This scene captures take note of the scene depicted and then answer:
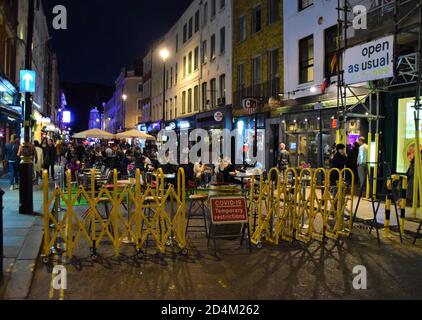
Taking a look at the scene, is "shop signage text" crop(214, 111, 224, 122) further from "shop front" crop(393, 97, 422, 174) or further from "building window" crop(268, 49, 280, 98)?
"shop front" crop(393, 97, 422, 174)

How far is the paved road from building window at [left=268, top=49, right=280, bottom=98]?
14.5 metres

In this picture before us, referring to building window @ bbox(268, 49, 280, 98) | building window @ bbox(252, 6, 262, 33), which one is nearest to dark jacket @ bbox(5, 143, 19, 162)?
building window @ bbox(268, 49, 280, 98)

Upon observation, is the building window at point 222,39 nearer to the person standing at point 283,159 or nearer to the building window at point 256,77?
the building window at point 256,77

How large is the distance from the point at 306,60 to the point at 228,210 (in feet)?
44.3

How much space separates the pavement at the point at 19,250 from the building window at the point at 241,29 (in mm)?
17093

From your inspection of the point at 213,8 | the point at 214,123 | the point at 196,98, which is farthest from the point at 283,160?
the point at 196,98

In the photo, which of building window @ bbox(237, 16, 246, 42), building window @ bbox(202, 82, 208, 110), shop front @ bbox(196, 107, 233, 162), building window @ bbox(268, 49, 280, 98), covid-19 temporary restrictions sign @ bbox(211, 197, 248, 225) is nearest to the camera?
covid-19 temporary restrictions sign @ bbox(211, 197, 248, 225)

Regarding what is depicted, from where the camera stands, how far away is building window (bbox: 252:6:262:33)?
2386 cm

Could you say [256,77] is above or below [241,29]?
below

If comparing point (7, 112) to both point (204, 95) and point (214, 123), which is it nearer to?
point (214, 123)

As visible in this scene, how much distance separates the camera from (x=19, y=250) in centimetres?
735

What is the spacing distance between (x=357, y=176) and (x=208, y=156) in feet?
52.8

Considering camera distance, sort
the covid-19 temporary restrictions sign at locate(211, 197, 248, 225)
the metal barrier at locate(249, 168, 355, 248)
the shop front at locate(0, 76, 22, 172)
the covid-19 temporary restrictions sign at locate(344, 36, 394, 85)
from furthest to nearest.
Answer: the shop front at locate(0, 76, 22, 172) → the covid-19 temporary restrictions sign at locate(344, 36, 394, 85) → the metal barrier at locate(249, 168, 355, 248) → the covid-19 temporary restrictions sign at locate(211, 197, 248, 225)

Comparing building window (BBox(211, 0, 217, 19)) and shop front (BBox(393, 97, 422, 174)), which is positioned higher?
building window (BBox(211, 0, 217, 19))
